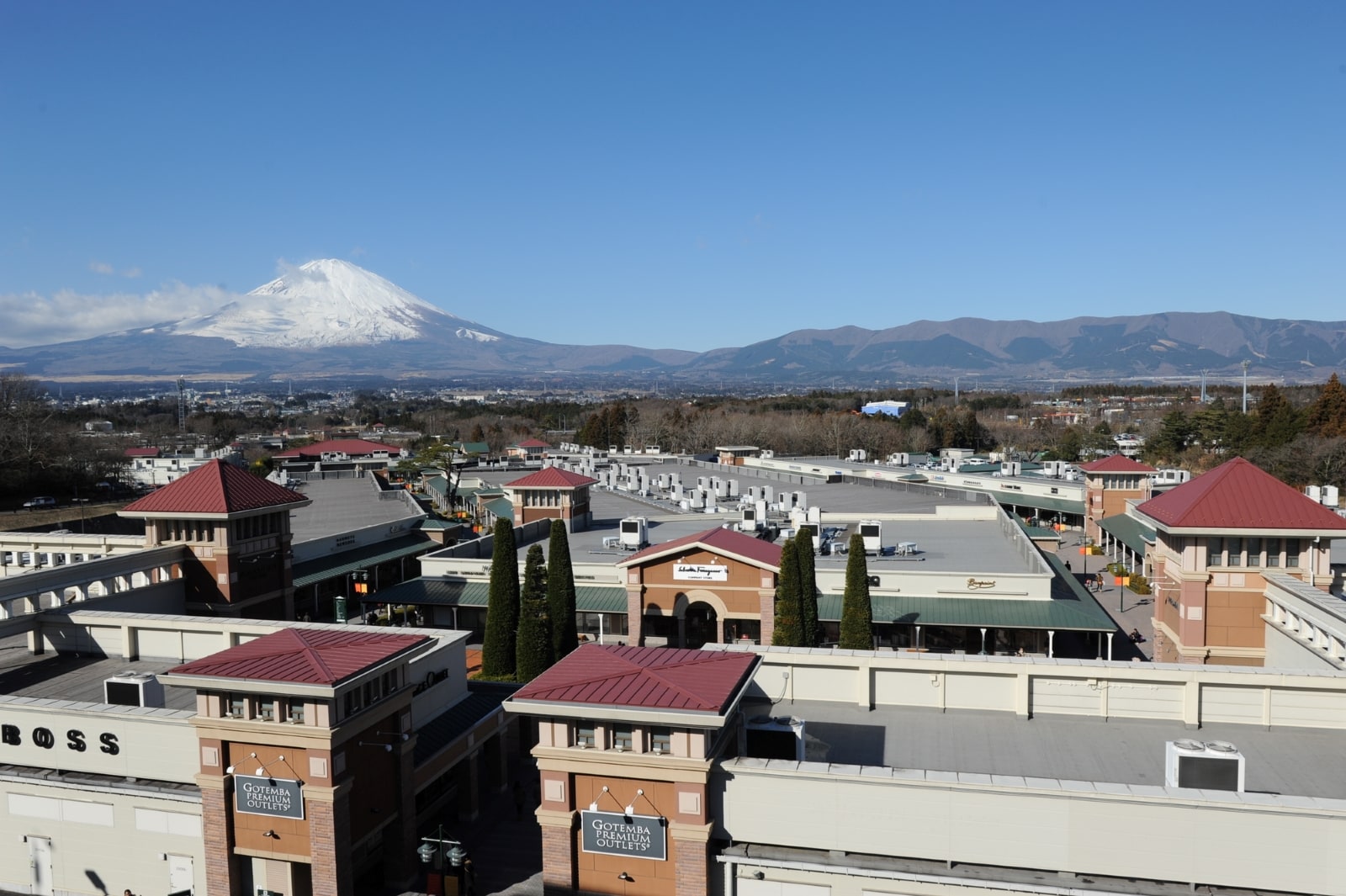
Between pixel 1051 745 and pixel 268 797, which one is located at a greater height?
pixel 1051 745

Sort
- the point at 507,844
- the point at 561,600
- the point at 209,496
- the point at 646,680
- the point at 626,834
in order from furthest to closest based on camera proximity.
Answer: the point at 209,496
the point at 561,600
the point at 507,844
the point at 646,680
the point at 626,834

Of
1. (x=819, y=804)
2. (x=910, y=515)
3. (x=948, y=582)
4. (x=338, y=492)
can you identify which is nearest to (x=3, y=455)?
(x=338, y=492)

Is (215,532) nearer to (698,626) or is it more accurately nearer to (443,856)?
(698,626)

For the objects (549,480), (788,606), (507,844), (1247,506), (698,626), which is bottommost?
(507,844)

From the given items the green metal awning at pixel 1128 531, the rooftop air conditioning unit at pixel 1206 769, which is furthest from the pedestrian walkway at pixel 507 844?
the green metal awning at pixel 1128 531

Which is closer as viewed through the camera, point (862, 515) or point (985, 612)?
point (985, 612)

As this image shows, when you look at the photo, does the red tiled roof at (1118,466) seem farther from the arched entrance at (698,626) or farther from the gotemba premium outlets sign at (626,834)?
the gotemba premium outlets sign at (626,834)

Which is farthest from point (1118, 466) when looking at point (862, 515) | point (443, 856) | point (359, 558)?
point (443, 856)

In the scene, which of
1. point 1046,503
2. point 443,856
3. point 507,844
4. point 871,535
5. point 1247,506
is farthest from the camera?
point 1046,503
